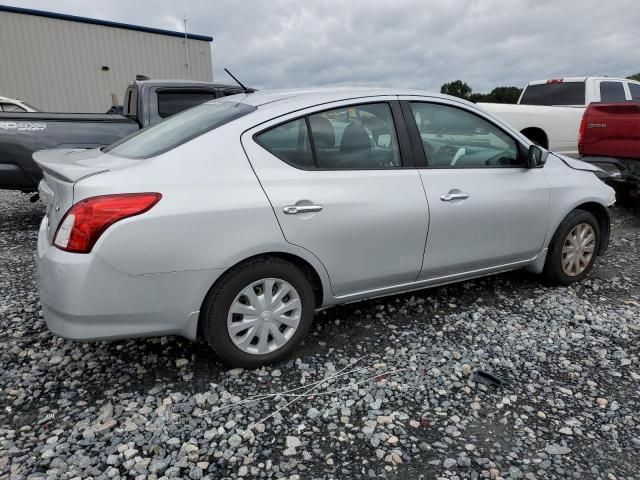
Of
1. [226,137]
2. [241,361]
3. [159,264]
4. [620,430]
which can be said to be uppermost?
[226,137]

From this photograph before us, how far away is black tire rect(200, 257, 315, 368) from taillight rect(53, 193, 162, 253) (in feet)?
1.94

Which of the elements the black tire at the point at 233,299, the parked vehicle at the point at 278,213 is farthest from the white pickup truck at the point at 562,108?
the black tire at the point at 233,299

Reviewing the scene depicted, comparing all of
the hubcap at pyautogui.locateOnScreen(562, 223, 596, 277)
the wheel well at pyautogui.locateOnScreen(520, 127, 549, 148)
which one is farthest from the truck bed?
the wheel well at pyautogui.locateOnScreen(520, 127, 549, 148)

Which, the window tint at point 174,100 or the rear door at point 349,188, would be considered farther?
the window tint at point 174,100

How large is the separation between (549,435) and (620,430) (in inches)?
14.7

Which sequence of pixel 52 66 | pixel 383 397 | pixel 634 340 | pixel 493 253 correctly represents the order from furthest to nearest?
pixel 52 66
pixel 493 253
pixel 634 340
pixel 383 397

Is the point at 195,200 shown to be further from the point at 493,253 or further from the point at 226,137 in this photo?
the point at 493,253

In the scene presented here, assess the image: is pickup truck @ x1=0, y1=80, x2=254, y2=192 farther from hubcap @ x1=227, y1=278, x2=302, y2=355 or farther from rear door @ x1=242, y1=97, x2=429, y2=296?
hubcap @ x1=227, y1=278, x2=302, y2=355

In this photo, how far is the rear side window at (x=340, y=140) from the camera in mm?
2836

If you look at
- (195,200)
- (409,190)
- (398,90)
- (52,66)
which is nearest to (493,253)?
(409,190)

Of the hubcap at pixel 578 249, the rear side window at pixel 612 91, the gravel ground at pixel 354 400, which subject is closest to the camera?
the gravel ground at pixel 354 400

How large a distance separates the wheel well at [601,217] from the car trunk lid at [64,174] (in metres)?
3.59

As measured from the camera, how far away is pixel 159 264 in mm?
2434

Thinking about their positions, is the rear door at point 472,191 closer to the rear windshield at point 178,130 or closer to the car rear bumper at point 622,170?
the rear windshield at point 178,130
